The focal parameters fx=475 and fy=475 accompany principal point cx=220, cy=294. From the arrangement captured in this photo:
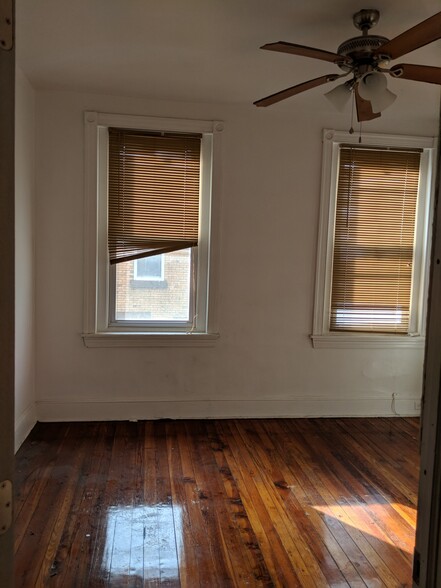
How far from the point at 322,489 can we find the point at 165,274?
1.99m

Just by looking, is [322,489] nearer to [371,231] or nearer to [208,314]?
[208,314]

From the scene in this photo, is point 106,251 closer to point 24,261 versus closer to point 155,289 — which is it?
point 155,289

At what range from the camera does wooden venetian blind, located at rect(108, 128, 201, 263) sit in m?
3.71

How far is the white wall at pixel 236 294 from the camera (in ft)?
12.0

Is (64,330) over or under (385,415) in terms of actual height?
over

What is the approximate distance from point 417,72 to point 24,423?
3.26 meters

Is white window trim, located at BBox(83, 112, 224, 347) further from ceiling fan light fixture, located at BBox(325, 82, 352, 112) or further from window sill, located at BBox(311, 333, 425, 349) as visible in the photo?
ceiling fan light fixture, located at BBox(325, 82, 352, 112)

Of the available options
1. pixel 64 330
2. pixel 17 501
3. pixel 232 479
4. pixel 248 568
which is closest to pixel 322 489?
pixel 232 479

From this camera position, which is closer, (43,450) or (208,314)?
(43,450)

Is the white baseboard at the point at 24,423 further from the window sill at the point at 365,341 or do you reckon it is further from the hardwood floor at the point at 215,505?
the window sill at the point at 365,341

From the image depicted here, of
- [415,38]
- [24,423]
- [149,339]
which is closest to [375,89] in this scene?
[415,38]

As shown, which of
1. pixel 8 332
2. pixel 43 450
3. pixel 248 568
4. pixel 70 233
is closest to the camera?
pixel 8 332

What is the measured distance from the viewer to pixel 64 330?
3.73 meters

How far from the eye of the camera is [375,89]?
220 cm
